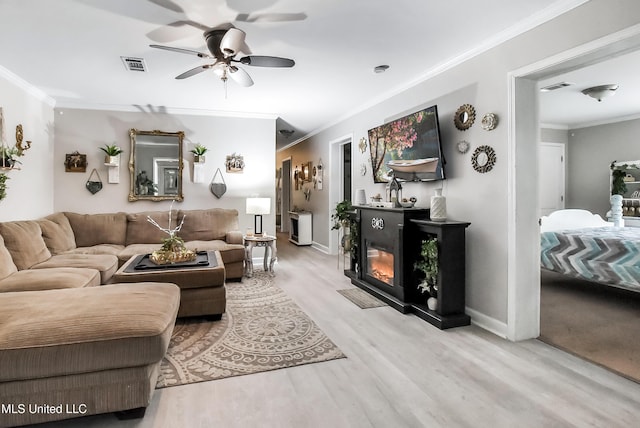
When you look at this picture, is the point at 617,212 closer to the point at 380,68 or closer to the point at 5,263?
the point at 380,68

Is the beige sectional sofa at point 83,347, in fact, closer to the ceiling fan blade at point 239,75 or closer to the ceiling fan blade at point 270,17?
the ceiling fan blade at point 239,75

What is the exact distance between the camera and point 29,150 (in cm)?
429

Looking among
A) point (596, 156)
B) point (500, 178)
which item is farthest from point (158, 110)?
point (596, 156)

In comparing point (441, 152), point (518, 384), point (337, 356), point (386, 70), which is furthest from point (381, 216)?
point (518, 384)

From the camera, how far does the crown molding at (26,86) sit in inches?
145

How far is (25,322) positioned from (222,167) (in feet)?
13.4

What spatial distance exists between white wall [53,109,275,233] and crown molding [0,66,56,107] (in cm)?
28

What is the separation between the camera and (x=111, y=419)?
5.94 feet

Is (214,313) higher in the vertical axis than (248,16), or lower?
lower

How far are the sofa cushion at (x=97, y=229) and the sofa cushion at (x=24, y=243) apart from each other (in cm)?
93

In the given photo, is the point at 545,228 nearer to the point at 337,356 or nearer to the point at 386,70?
the point at 386,70

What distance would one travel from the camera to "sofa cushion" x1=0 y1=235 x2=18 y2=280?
2901 mm

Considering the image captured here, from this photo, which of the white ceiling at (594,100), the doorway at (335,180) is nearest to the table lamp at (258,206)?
the doorway at (335,180)

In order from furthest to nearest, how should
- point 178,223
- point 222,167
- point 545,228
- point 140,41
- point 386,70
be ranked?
point 222,167, point 178,223, point 545,228, point 386,70, point 140,41
